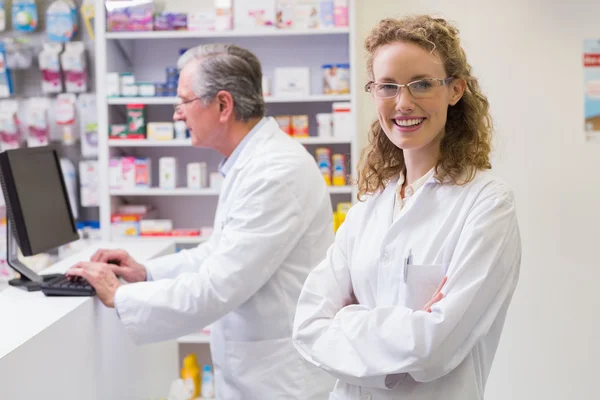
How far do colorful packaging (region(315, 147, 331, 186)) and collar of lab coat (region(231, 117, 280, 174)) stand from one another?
1.83 metres

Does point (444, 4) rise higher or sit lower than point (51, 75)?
higher

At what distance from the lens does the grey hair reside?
2523 mm

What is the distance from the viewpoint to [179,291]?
2.21 m

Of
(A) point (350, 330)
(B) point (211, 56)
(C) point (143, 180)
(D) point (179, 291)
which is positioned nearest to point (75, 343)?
(D) point (179, 291)

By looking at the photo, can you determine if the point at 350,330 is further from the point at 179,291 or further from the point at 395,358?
the point at 179,291

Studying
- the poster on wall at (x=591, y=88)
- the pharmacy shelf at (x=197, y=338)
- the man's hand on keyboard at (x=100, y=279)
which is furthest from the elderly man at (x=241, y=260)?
the poster on wall at (x=591, y=88)

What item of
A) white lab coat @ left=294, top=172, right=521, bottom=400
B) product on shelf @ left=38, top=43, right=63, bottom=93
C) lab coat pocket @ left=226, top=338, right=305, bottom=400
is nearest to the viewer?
white lab coat @ left=294, top=172, right=521, bottom=400

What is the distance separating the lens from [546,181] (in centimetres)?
452

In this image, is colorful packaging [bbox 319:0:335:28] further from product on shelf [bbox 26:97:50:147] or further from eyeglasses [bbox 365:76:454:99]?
eyeglasses [bbox 365:76:454:99]

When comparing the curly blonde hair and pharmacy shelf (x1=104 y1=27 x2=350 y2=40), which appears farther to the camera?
pharmacy shelf (x1=104 y1=27 x2=350 y2=40)

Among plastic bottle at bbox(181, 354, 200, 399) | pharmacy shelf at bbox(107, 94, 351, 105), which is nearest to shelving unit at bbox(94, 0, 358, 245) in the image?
pharmacy shelf at bbox(107, 94, 351, 105)

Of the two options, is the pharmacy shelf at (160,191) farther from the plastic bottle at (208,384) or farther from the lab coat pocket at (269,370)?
the lab coat pocket at (269,370)

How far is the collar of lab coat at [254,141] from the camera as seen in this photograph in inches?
98.0

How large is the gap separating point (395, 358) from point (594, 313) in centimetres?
349
